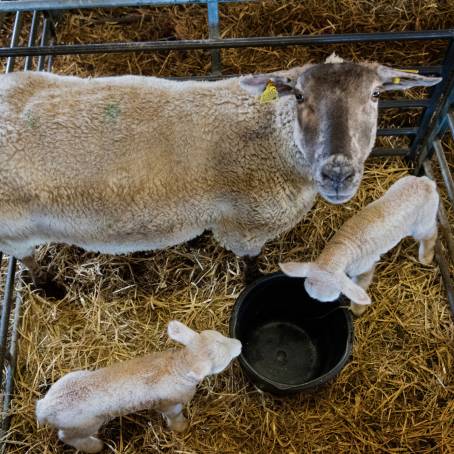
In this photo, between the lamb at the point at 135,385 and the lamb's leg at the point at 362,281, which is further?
Result: the lamb's leg at the point at 362,281

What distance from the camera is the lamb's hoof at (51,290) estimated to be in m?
3.71

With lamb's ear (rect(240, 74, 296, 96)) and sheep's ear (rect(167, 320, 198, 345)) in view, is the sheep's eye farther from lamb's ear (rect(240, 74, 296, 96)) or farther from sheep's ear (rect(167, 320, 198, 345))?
sheep's ear (rect(167, 320, 198, 345))

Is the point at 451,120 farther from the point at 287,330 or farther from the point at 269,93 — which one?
the point at 287,330

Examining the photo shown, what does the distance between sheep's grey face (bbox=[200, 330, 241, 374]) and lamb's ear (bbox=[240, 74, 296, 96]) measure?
133 cm

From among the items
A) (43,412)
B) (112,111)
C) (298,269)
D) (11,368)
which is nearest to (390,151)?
(298,269)

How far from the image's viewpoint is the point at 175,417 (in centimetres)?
306

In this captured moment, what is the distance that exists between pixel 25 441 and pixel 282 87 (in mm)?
2578

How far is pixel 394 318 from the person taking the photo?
11.6ft

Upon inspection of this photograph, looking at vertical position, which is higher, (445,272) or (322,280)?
(322,280)

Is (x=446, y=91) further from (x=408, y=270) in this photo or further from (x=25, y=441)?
(x=25, y=441)

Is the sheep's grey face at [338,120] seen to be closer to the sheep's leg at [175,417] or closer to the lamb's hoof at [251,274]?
the lamb's hoof at [251,274]

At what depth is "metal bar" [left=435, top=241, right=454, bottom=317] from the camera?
3539mm

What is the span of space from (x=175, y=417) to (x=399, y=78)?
7.40 feet

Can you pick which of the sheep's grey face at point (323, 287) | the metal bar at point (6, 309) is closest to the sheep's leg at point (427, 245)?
the sheep's grey face at point (323, 287)
